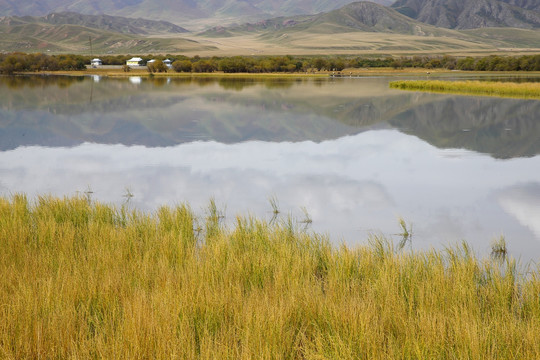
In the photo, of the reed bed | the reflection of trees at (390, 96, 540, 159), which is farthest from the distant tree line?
the reflection of trees at (390, 96, 540, 159)

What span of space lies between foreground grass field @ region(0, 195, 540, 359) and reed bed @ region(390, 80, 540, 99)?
114 ft

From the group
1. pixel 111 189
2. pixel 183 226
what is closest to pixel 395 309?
pixel 183 226

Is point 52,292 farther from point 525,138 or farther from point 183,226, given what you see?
point 525,138

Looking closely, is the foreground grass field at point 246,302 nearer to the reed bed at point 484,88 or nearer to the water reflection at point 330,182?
the water reflection at point 330,182

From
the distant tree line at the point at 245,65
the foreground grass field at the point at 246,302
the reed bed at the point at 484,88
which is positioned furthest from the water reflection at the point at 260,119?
the distant tree line at the point at 245,65

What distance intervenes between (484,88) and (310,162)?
3014cm

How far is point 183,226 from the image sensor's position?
26.8 ft

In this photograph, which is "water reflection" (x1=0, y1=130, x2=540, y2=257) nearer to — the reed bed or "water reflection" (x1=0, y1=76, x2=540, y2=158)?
"water reflection" (x1=0, y1=76, x2=540, y2=158)

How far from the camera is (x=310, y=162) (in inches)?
642

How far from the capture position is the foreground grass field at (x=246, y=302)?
13.8 feet

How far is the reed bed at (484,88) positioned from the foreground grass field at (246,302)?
34.9m

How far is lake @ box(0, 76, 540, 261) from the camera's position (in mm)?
10242

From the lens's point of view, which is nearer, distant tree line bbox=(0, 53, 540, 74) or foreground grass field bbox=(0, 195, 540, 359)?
foreground grass field bbox=(0, 195, 540, 359)

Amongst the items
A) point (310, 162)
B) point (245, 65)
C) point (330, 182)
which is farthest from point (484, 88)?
point (245, 65)
